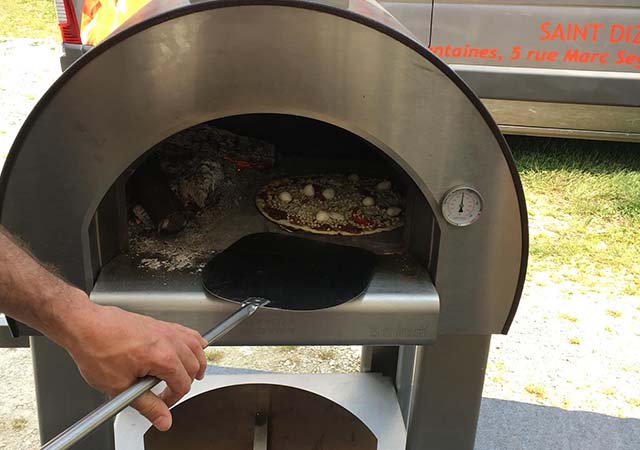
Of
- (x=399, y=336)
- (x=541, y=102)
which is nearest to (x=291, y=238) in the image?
(x=399, y=336)

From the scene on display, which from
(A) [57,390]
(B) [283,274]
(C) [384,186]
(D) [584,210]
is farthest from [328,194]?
(D) [584,210]

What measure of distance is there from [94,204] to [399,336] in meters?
0.55

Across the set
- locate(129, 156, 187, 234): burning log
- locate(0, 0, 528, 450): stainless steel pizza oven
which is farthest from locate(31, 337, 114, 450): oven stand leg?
locate(129, 156, 187, 234): burning log

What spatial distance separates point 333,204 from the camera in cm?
148

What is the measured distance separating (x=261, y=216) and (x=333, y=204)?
0.56ft

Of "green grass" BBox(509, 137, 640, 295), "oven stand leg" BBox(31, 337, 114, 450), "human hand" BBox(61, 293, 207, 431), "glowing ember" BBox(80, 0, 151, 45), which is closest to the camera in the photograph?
"human hand" BBox(61, 293, 207, 431)

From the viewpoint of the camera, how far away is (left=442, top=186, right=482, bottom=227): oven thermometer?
1.03 meters

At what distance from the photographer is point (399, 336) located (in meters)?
1.10

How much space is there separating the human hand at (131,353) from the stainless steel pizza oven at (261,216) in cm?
18

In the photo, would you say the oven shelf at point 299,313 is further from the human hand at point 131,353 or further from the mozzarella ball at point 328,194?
the mozzarella ball at point 328,194

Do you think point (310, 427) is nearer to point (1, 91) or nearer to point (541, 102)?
point (541, 102)

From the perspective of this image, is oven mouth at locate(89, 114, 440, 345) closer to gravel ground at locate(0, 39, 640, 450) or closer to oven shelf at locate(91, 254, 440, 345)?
oven shelf at locate(91, 254, 440, 345)

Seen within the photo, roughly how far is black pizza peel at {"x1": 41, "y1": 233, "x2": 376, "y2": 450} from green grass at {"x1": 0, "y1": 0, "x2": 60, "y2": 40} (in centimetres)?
678

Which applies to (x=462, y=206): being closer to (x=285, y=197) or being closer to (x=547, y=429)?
(x=285, y=197)
